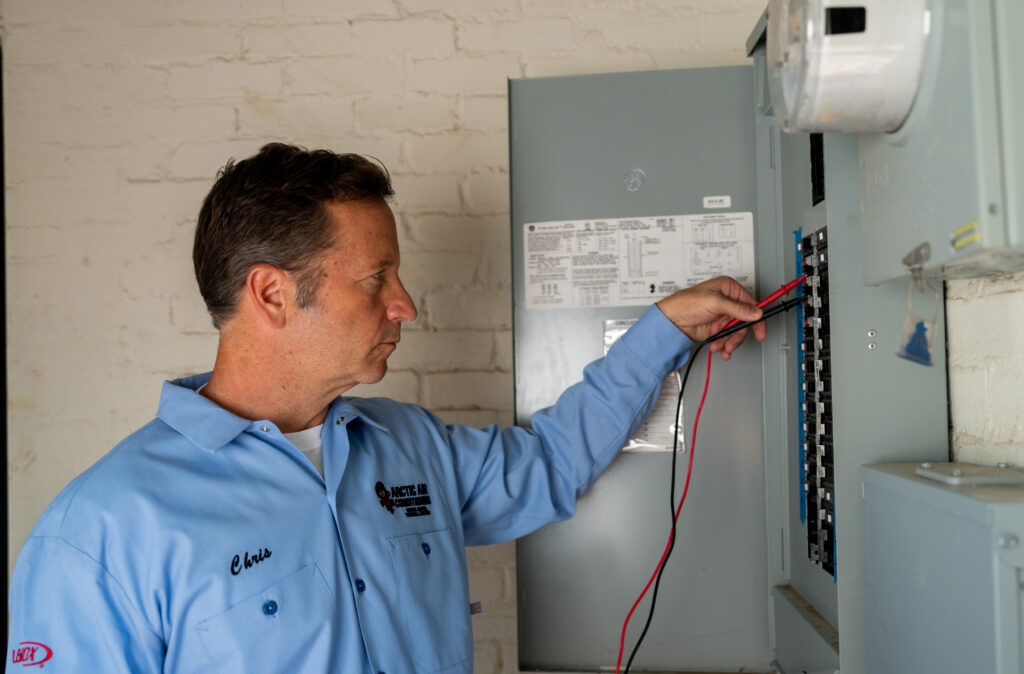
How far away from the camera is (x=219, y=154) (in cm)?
162

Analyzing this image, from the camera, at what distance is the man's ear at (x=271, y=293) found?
3.48 feet

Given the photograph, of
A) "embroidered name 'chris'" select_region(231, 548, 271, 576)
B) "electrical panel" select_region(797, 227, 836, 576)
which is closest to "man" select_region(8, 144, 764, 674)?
"embroidered name 'chris'" select_region(231, 548, 271, 576)

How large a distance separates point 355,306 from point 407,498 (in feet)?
0.98

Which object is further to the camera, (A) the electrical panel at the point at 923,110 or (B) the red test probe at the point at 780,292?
A: (B) the red test probe at the point at 780,292

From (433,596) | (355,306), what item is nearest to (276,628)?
(433,596)

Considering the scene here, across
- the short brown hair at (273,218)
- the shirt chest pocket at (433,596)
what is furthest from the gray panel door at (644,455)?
the short brown hair at (273,218)

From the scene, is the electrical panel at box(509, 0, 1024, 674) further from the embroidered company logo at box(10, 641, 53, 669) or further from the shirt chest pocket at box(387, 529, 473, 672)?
the embroidered company logo at box(10, 641, 53, 669)

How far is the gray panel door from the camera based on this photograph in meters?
1.21

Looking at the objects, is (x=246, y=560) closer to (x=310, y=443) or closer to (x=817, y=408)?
(x=310, y=443)

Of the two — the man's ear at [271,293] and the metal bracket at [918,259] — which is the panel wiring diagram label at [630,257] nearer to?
the man's ear at [271,293]

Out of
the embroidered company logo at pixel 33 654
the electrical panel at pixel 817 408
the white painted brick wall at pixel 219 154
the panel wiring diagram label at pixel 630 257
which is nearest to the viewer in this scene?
the embroidered company logo at pixel 33 654

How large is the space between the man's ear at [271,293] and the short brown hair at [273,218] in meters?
0.01

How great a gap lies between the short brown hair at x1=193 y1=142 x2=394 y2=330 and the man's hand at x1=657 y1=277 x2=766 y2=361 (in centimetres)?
49

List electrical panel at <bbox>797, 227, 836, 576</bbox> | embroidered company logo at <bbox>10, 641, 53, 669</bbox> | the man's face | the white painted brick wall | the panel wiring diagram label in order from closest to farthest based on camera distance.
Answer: embroidered company logo at <bbox>10, 641, 53, 669</bbox>, electrical panel at <bbox>797, 227, 836, 576</bbox>, the man's face, the panel wiring diagram label, the white painted brick wall
